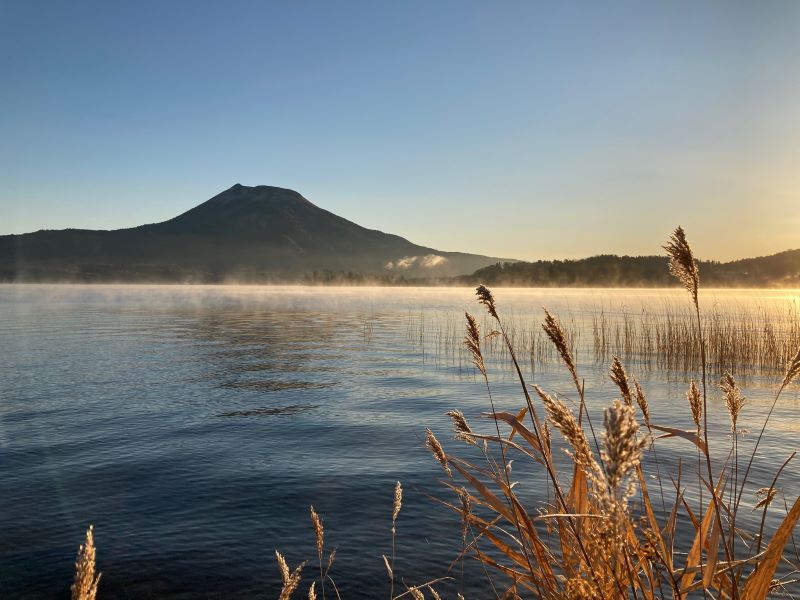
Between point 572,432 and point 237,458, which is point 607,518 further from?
point 237,458

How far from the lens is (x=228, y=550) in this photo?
264 inches

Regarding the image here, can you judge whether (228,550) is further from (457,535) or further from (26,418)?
(26,418)

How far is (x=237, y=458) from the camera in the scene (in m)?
10.6

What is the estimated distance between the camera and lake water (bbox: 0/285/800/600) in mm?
6406

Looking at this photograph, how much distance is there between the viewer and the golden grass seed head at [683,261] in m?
2.38

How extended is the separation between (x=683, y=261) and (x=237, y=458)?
30.7 ft

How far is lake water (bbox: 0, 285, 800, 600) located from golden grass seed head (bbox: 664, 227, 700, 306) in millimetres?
4324

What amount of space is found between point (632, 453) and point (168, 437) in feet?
39.0

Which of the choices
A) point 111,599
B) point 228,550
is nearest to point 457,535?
point 228,550

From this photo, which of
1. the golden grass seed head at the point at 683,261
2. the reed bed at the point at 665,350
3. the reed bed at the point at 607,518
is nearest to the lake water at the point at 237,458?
the reed bed at the point at 607,518

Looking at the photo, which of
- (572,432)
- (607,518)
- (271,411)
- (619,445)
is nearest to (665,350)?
(271,411)

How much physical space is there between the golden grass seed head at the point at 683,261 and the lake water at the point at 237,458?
4324mm

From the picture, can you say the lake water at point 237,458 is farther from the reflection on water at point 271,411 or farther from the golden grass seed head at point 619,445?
the golden grass seed head at point 619,445

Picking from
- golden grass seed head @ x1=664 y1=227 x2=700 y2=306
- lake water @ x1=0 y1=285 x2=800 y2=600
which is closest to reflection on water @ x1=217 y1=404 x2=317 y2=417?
lake water @ x1=0 y1=285 x2=800 y2=600
